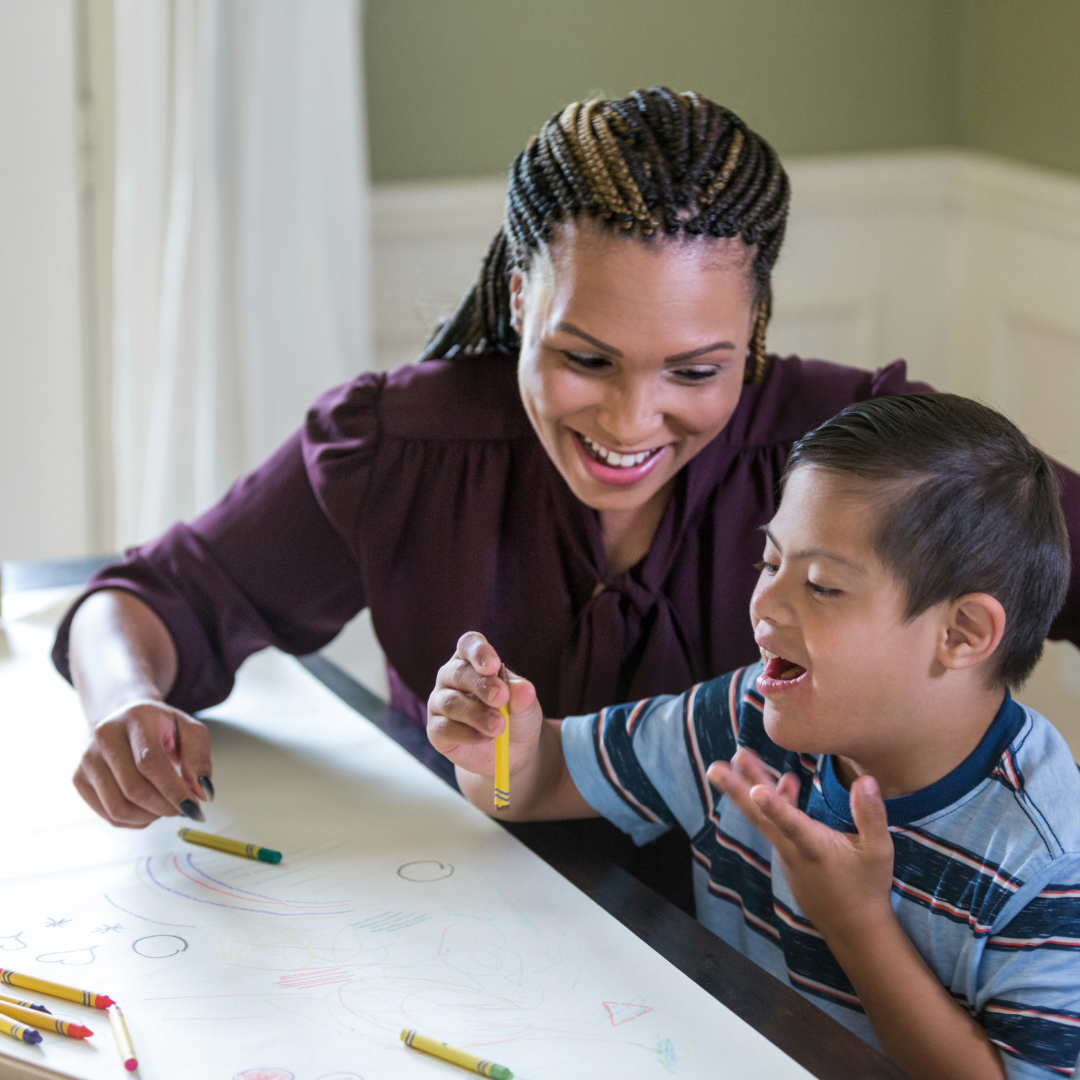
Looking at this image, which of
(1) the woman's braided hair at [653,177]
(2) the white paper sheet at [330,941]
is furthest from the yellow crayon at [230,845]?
(1) the woman's braided hair at [653,177]

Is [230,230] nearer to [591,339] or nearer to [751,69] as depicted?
[751,69]

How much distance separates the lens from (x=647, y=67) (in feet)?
8.10

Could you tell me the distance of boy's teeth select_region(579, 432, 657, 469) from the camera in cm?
112

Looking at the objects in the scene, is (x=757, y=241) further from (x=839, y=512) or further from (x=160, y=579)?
(x=160, y=579)

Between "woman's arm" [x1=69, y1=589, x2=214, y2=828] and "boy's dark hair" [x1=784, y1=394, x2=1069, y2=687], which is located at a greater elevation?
"boy's dark hair" [x1=784, y1=394, x2=1069, y2=687]

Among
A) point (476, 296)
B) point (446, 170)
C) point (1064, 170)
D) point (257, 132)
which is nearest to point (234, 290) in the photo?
point (257, 132)

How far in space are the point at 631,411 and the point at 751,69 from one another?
1.69 meters

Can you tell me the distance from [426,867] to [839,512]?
0.41 metres

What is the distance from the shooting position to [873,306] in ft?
9.00

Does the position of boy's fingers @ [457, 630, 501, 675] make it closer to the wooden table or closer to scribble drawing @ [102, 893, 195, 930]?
the wooden table

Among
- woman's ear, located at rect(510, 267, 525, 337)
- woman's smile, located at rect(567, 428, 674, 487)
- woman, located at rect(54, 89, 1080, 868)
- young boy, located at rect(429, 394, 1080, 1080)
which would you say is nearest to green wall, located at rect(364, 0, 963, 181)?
woman, located at rect(54, 89, 1080, 868)

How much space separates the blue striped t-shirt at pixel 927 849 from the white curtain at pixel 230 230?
53.4 inches

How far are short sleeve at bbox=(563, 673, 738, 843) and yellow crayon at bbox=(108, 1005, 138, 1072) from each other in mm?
411

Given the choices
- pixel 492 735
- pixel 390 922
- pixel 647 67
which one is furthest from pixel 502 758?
pixel 647 67
